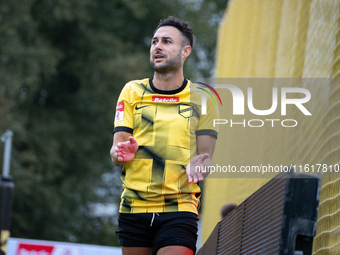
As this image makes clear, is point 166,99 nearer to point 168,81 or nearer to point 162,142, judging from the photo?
point 168,81

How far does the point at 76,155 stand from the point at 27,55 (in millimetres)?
3914

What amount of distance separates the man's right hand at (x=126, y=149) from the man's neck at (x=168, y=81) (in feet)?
1.27

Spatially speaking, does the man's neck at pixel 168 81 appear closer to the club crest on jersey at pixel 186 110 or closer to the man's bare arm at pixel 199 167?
the club crest on jersey at pixel 186 110

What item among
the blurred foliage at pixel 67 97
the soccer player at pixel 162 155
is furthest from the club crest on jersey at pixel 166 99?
the blurred foliage at pixel 67 97

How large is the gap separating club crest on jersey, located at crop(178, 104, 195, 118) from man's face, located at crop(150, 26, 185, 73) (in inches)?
8.5

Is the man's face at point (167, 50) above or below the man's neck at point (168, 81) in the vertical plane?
above

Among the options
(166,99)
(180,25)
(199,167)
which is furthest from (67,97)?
(199,167)

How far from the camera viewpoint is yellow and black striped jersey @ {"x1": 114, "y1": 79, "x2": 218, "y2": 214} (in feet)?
8.58

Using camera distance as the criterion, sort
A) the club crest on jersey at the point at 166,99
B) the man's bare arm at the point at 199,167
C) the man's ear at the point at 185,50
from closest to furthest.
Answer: the man's bare arm at the point at 199,167
the club crest on jersey at the point at 166,99
the man's ear at the point at 185,50

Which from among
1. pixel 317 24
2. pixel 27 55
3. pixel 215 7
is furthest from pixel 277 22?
pixel 215 7

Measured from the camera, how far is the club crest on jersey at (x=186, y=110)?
2701 millimetres

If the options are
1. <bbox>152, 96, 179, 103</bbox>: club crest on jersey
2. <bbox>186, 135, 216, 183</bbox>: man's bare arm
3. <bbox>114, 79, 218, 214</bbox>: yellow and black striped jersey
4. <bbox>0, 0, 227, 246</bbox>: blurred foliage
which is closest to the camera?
<bbox>186, 135, 216, 183</bbox>: man's bare arm

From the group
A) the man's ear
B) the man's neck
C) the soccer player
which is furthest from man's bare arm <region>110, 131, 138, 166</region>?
the man's ear

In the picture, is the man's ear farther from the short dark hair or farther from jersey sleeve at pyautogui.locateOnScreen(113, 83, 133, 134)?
jersey sleeve at pyautogui.locateOnScreen(113, 83, 133, 134)
